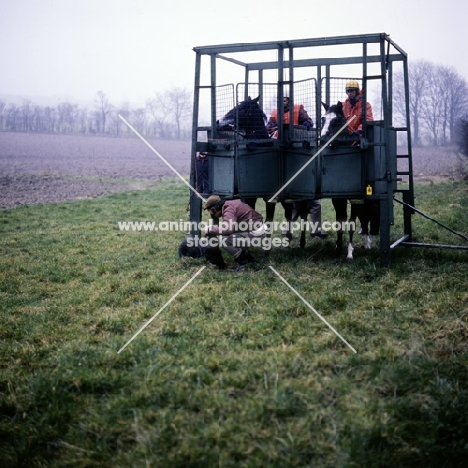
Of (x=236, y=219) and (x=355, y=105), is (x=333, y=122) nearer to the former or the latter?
(x=355, y=105)

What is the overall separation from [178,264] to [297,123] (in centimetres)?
341

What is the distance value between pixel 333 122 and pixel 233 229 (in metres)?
2.39

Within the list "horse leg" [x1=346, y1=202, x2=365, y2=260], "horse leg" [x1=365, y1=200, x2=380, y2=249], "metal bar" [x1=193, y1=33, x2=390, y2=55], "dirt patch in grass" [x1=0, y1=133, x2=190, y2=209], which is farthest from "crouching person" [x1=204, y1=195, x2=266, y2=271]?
"dirt patch in grass" [x1=0, y1=133, x2=190, y2=209]

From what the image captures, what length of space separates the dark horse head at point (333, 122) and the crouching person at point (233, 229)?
178 cm

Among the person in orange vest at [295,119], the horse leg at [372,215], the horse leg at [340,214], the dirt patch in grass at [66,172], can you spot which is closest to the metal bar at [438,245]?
the horse leg at [372,215]

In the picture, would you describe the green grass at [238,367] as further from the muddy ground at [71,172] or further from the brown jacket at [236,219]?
the muddy ground at [71,172]

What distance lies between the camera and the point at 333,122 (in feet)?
26.8

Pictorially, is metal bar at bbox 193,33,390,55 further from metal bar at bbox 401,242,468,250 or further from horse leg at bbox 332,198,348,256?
metal bar at bbox 401,242,468,250

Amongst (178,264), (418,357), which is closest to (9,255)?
(178,264)

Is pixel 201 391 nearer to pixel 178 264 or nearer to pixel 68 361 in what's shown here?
pixel 68 361

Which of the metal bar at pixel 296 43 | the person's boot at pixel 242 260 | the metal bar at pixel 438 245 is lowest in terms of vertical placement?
the person's boot at pixel 242 260

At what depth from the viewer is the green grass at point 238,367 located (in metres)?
3.59

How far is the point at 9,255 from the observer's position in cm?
1008

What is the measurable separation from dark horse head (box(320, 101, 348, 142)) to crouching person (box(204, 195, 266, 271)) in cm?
178
